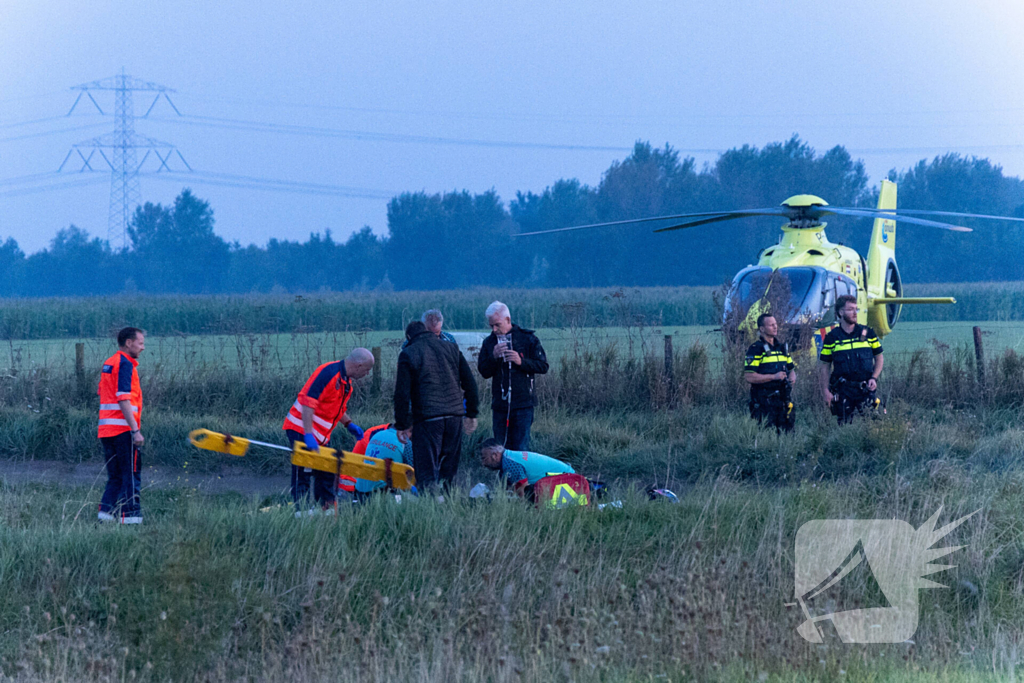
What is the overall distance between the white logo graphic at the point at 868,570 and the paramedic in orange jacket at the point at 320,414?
336 cm

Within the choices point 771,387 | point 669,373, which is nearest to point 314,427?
point 771,387

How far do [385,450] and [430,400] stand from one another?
101 cm

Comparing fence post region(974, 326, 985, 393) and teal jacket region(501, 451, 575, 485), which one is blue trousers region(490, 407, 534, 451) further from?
fence post region(974, 326, 985, 393)

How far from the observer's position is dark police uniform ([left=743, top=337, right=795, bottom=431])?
918 centimetres

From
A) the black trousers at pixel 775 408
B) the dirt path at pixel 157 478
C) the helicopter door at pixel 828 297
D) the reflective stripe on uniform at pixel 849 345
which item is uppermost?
the helicopter door at pixel 828 297

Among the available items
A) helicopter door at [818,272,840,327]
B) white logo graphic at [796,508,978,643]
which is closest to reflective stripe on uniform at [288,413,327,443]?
white logo graphic at [796,508,978,643]

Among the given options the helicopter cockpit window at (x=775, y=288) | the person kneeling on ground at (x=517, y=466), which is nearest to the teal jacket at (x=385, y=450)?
the person kneeling on ground at (x=517, y=466)

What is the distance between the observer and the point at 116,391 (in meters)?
7.32

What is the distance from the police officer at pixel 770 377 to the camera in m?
9.17

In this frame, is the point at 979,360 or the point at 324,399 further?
the point at 979,360

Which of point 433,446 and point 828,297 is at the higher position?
point 828,297

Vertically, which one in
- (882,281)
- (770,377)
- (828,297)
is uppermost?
(882,281)

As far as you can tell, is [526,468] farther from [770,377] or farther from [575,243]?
[575,243]

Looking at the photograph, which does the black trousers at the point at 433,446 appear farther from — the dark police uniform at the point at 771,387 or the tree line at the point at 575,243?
the tree line at the point at 575,243
